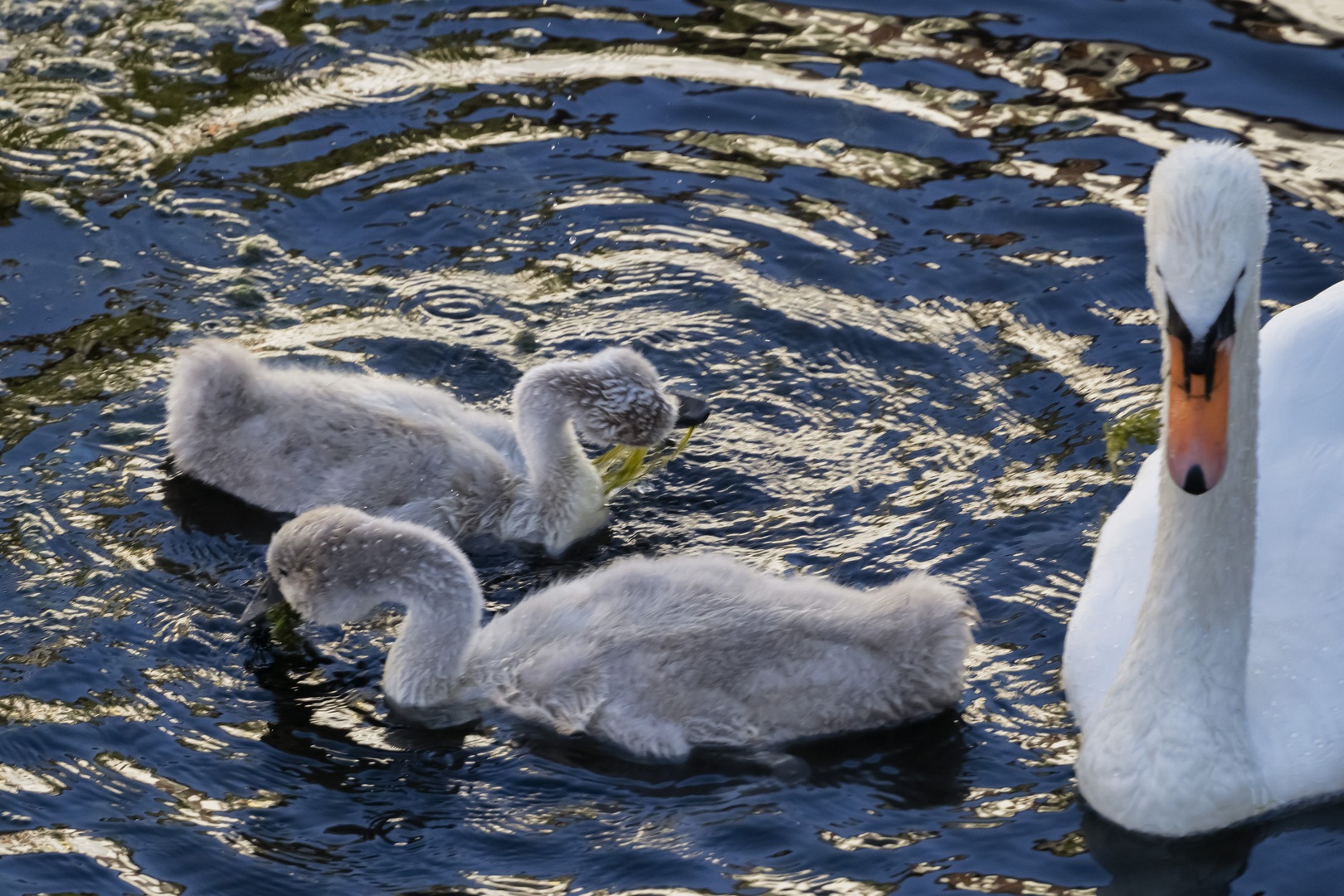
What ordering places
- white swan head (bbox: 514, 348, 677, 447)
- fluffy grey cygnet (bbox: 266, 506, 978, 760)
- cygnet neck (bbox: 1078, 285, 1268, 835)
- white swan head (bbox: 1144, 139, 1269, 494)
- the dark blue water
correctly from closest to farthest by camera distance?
white swan head (bbox: 1144, 139, 1269, 494), cygnet neck (bbox: 1078, 285, 1268, 835), the dark blue water, fluffy grey cygnet (bbox: 266, 506, 978, 760), white swan head (bbox: 514, 348, 677, 447)

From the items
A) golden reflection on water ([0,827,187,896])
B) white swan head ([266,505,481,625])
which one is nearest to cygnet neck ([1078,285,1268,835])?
white swan head ([266,505,481,625])

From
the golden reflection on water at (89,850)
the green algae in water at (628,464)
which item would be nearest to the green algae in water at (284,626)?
the golden reflection on water at (89,850)

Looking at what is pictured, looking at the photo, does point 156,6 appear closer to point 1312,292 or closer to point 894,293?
point 894,293

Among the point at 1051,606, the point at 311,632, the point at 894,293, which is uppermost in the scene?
the point at 894,293

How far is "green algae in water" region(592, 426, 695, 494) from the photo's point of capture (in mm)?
6867

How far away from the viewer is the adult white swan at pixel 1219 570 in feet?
13.4

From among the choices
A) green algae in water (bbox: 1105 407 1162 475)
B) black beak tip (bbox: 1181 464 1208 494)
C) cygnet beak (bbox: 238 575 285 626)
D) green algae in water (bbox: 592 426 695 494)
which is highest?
black beak tip (bbox: 1181 464 1208 494)

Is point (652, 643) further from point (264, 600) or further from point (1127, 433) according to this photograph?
point (1127, 433)

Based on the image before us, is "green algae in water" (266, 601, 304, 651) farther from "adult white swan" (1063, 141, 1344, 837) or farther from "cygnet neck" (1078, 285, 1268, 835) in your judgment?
"cygnet neck" (1078, 285, 1268, 835)

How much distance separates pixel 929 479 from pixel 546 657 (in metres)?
1.93

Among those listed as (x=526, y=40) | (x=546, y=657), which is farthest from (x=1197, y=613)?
(x=526, y=40)

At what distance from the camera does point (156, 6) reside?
406 inches

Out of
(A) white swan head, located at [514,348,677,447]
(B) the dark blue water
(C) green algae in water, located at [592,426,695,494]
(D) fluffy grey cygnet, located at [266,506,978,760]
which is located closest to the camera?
(B) the dark blue water

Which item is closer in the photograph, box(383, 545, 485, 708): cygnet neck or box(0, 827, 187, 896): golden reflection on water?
box(0, 827, 187, 896): golden reflection on water
